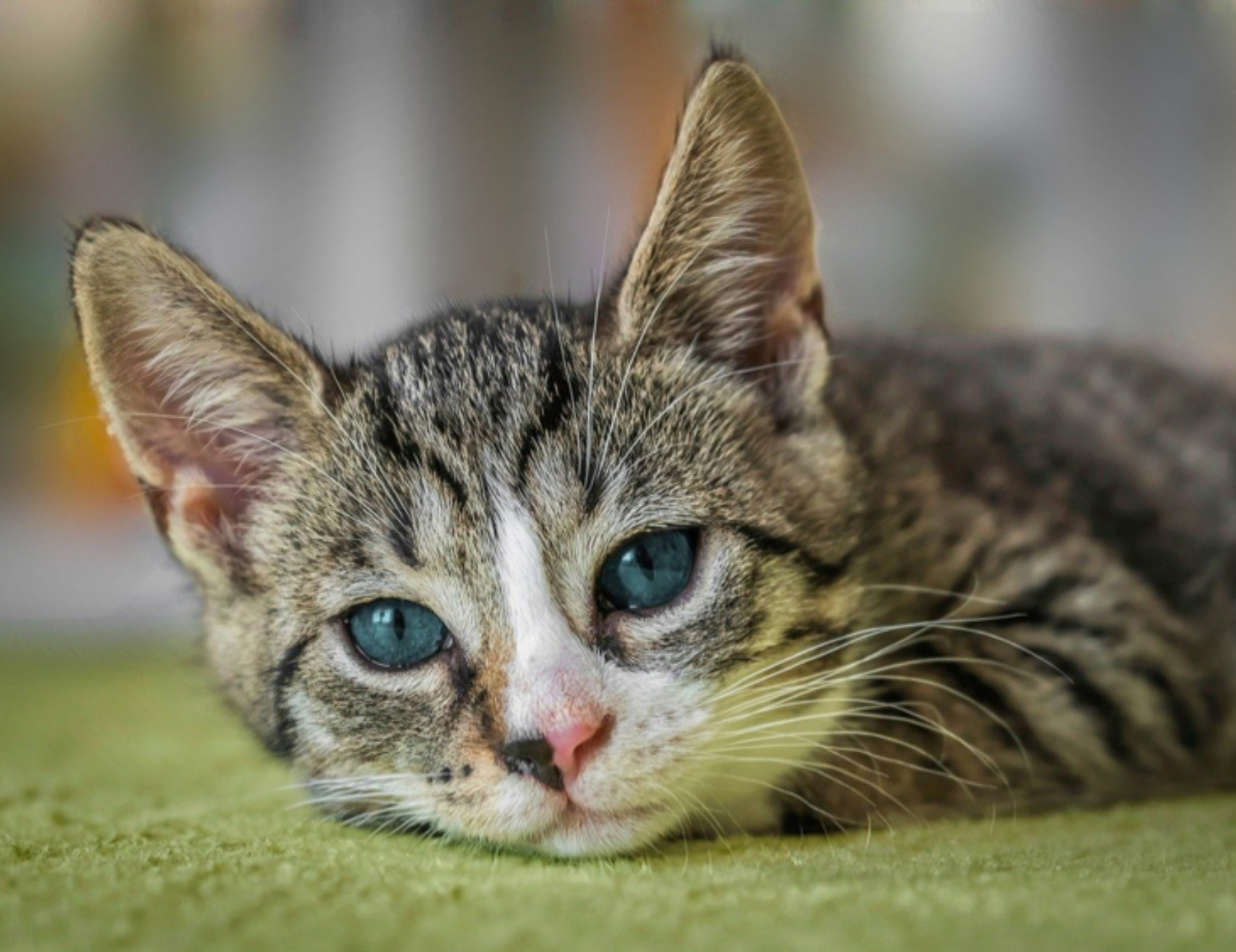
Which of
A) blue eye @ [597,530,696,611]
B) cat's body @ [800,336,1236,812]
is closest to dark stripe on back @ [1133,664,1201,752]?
cat's body @ [800,336,1236,812]

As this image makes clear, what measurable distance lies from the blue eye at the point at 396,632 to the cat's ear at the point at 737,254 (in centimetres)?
35

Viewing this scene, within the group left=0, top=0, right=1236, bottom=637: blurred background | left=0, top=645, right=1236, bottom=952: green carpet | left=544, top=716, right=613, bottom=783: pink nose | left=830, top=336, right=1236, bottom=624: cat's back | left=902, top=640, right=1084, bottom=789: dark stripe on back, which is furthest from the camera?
left=0, top=0, right=1236, bottom=637: blurred background

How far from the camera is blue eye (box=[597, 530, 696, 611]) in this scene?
3.67 ft

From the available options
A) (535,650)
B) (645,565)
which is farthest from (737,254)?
(535,650)

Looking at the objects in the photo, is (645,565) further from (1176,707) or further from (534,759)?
(1176,707)

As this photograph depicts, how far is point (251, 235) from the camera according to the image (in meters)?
2.46

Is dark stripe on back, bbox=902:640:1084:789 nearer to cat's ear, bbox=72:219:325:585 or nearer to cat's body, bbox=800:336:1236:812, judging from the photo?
cat's body, bbox=800:336:1236:812

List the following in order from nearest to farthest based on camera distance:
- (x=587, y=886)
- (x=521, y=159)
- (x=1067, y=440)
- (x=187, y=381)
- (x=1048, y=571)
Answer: (x=587, y=886) < (x=187, y=381) < (x=1048, y=571) < (x=1067, y=440) < (x=521, y=159)

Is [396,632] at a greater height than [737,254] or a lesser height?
lesser

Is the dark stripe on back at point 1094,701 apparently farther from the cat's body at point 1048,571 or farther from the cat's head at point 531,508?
the cat's head at point 531,508

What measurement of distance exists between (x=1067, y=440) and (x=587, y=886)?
1.00 metres

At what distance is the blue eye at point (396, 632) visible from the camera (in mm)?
1134

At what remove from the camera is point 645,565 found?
1.12 meters

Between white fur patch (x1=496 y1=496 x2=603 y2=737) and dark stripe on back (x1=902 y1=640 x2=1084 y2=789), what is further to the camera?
dark stripe on back (x1=902 y1=640 x2=1084 y2=789)
